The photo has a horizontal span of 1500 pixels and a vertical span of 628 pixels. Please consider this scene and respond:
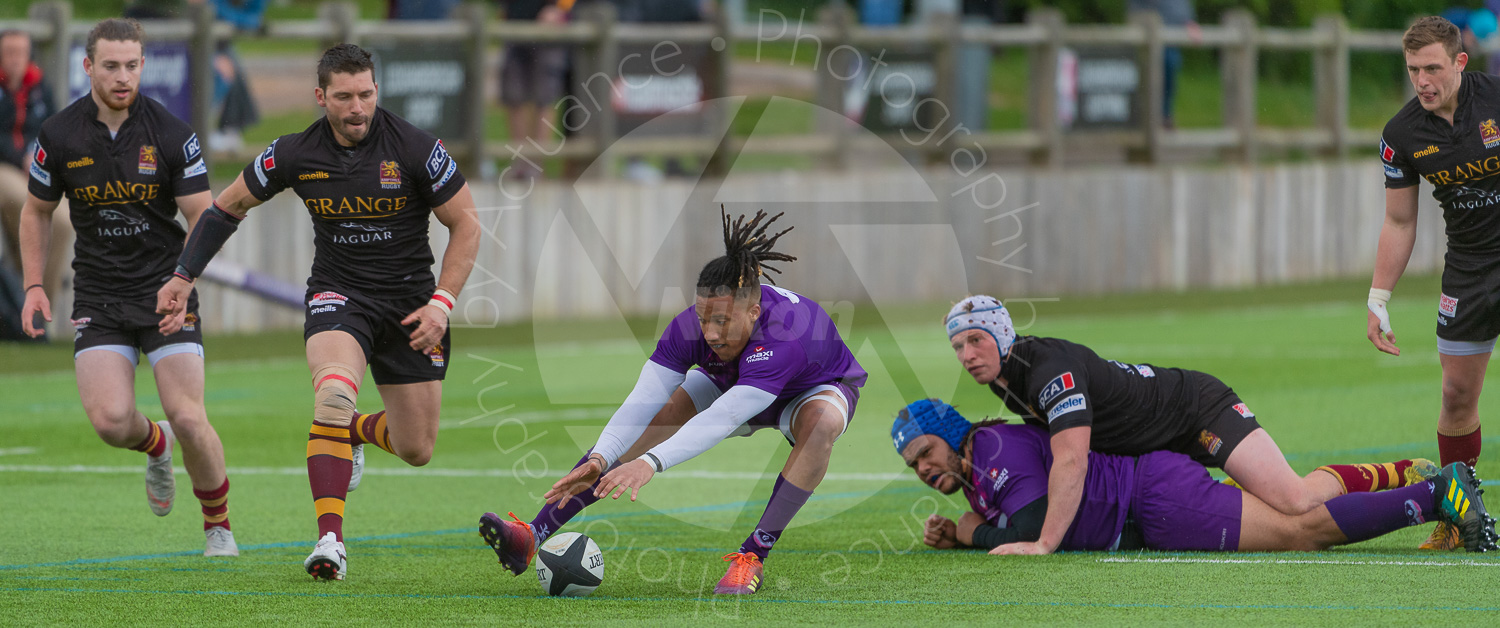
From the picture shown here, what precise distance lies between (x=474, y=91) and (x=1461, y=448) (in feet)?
38.0

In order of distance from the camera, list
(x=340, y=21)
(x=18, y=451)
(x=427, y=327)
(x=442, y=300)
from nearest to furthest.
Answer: (x=427, y=327)
(x=442, y=300)
(x=18, y=451)
(x=340, y=21)

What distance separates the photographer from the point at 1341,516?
7.20m

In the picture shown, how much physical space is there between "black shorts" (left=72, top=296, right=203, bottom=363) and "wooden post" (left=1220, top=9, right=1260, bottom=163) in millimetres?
17849

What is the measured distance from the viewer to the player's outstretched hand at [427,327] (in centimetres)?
731

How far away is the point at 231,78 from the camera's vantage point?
16.6 meters

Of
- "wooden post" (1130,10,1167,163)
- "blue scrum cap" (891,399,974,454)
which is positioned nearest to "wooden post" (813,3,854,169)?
"wooden post" (1130,10,1167,163)

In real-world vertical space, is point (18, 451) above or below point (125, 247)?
below

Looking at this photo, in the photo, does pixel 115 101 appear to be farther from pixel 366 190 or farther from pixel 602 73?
pixel 602 73

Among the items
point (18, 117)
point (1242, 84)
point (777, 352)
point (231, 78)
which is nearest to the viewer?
point (777, 352)

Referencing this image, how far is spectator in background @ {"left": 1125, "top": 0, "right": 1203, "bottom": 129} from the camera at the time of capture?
892 inches

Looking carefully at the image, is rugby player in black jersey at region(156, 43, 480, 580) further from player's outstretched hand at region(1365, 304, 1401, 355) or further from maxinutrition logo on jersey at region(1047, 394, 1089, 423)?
player's outstretched hand at region(1365, 304, 1401, 355)

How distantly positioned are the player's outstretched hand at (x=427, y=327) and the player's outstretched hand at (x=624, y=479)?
4.65 feet

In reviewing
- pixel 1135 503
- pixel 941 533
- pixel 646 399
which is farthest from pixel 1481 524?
pixel 646 399

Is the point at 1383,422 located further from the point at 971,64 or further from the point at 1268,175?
the point at 1268,175
